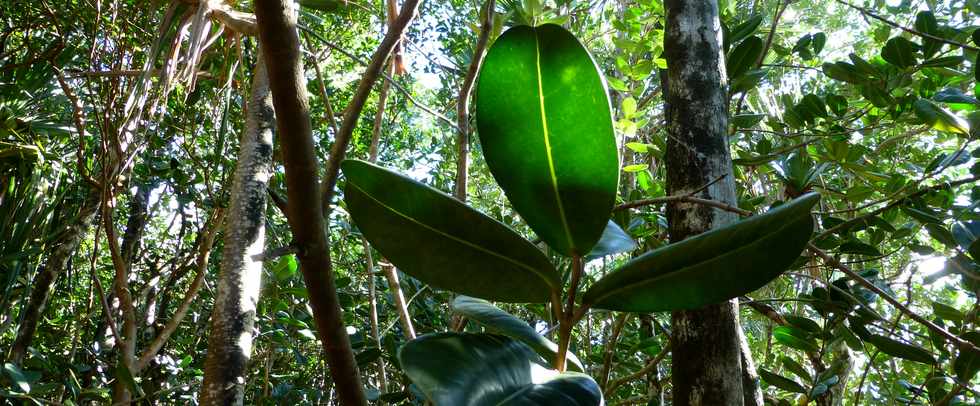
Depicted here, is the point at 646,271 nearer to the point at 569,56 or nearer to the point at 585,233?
the point at 585,233

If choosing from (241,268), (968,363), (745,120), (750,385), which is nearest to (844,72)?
(745,120)

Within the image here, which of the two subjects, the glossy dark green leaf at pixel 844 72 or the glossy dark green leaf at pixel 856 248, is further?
the glossy dark green leaf at pixel 844 72

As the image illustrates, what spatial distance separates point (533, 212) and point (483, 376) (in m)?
0.13

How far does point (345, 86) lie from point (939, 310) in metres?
3.79

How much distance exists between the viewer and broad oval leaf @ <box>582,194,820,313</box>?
0.46m

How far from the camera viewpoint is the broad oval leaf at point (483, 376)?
37cm

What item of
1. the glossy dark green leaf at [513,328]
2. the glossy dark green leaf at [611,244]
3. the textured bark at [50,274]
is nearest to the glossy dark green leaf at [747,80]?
the glossy dark green leaf at [611,244]

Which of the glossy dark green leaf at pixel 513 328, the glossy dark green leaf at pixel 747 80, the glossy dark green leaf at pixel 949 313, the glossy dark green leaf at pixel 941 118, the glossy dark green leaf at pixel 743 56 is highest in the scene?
the glossy dark green leaf at pixel 747 80

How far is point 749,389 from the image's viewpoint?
3.88 feet

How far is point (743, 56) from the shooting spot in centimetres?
150

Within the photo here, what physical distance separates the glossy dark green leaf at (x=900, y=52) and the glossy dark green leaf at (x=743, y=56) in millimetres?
339

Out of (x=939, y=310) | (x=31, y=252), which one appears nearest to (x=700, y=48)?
(x=939, y=310)

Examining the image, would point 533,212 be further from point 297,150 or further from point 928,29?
point 928,29

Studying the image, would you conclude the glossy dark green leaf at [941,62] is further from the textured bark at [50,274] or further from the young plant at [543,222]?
the textured bark at [50,274]
